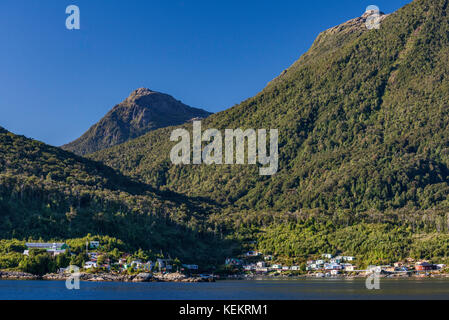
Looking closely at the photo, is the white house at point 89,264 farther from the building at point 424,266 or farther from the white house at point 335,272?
the building at point 424,266

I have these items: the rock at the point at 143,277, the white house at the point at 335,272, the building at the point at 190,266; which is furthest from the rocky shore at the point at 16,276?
the white house at the point at 335,272

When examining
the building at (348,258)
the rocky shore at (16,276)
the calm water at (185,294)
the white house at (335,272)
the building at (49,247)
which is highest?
the building at (49,247)

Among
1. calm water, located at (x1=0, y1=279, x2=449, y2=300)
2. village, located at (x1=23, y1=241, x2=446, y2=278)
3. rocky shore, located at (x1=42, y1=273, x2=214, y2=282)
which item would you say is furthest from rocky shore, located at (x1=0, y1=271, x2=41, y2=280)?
calm water, located at (x1=0, y1=279, x2=449, y2=300)

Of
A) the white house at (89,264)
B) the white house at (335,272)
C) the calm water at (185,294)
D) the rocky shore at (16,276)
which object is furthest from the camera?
the white house at (335,272)

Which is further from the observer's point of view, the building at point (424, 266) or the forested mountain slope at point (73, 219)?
the building at point (424, 266)

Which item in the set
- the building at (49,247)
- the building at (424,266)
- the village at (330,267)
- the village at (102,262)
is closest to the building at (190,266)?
the village at (102,262)

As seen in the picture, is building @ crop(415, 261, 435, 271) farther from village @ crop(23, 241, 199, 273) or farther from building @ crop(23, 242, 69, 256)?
building @ crop(23, 242, 69, 256)

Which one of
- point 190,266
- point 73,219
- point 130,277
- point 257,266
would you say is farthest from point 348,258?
point 73,219

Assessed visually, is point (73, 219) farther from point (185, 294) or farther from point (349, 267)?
point (349, 267)

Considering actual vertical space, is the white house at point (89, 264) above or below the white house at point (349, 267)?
above

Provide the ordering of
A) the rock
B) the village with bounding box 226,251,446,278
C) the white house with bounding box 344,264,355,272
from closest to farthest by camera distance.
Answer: the rock, the village with bounding box 226,251,446,278, the white house with bounding box 344,264,355,272

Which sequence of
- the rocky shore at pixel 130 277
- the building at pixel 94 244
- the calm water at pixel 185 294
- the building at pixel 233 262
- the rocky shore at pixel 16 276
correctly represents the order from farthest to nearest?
the building at pixel 233 262, the building at pixel 94 244, the rocky shore at pixel 130 277, the rocky shore at pixel 16 276, the calm water at pixel 185 294
